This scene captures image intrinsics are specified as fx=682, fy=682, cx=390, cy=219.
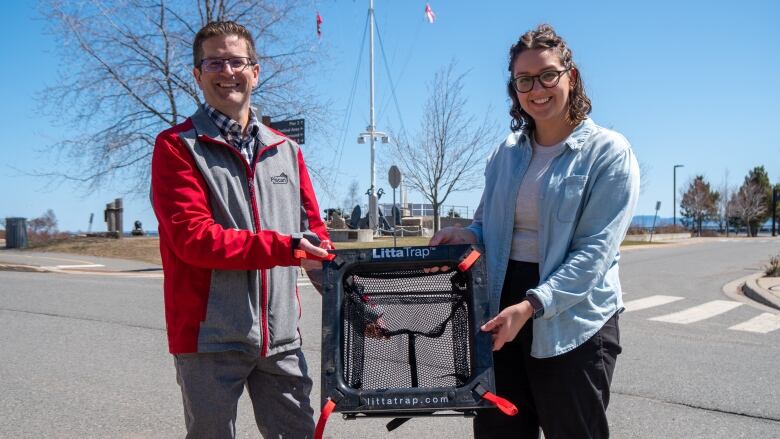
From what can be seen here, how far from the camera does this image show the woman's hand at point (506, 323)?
7.54 ft

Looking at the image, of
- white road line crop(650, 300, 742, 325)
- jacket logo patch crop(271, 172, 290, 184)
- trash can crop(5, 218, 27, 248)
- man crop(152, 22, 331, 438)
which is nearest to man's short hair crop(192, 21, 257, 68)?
man crop(152, 22, 331, 438)

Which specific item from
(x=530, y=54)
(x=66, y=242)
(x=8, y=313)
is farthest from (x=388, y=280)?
(x=66, y=242)

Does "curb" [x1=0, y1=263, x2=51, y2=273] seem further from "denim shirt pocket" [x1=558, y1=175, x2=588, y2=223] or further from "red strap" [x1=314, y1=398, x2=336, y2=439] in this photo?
"denim shirt pocket" [x1=558, y1=175, x2=588, y2=223]

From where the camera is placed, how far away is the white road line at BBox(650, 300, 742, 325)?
398 inches

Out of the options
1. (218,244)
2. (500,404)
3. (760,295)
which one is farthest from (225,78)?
(760,295)

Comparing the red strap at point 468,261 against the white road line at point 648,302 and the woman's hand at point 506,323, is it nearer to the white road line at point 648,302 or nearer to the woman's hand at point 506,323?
the woman's hand at point 506,323

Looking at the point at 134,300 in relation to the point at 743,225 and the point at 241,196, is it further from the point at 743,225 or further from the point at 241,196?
the point at 743,225

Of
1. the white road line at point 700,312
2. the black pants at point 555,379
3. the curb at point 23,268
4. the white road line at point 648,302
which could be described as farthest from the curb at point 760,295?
the curb at point 23,268

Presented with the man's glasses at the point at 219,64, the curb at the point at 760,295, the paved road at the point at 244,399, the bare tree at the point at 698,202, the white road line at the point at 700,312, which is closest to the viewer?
the man's glasses at the point at 219,64

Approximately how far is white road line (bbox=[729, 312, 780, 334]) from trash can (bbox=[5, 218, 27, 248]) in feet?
75.3

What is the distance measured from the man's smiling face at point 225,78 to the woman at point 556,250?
985 mm

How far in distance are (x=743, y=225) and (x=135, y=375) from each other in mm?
79971

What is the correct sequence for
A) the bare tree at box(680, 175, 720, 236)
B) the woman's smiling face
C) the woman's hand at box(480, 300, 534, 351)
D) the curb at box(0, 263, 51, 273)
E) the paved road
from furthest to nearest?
1. the bare tree at box(680, 175, 720, 236)
2. the curb at box(0, 263, 51, 273)
3. the paved road
4. the woman's smiling face
5. the woman's hand at box(480, 300, 534, 351)

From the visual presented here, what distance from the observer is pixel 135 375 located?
6125 mm
